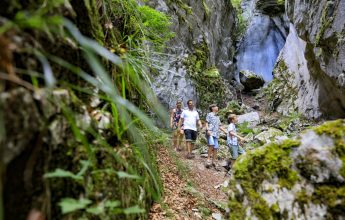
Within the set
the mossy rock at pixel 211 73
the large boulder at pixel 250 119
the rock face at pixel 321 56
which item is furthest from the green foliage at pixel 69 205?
the mossy rock at pixel 211 73

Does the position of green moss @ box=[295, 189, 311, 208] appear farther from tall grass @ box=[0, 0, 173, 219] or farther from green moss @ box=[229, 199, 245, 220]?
tall grass @ box=[0, 0, 173, 219]

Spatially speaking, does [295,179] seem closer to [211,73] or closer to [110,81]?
[110,81]

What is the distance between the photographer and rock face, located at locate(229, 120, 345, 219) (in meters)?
2.68

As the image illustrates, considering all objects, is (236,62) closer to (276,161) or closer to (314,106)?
(314,106)

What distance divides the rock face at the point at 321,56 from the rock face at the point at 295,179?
6.84m

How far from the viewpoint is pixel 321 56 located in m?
10.1

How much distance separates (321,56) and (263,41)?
19.3m

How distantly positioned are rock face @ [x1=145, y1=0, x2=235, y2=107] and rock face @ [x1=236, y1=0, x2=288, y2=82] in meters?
6.16

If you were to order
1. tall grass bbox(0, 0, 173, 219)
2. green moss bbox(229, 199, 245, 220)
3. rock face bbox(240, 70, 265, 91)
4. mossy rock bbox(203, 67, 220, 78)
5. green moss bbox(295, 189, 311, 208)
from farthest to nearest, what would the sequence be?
rock face bbox(240, 70, 265, 91) < mossy rock bbox(203, 67, 220, 78) < green moss bbox(229, 199, 245, 220) < green moss bbox(295, 189, 311, 208) < tall grass bbox(0, 0, 173, 219)

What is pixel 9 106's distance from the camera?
1534mm

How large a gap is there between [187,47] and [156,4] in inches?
117

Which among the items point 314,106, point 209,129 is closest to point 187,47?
point 314,106

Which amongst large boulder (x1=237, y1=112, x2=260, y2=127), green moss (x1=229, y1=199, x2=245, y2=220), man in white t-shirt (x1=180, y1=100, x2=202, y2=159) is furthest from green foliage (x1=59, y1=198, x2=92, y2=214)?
large boulder (x1=237, y1=112, x2=260, y2=127)

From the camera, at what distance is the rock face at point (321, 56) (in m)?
8.95
